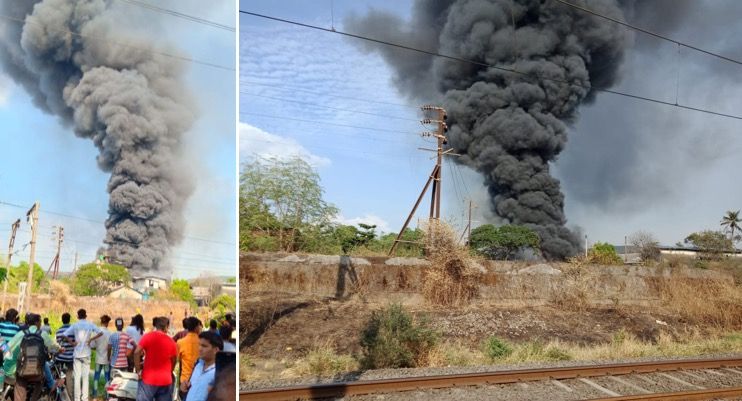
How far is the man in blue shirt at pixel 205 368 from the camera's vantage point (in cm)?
336

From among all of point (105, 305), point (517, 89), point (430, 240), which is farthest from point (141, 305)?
point (517, 89)

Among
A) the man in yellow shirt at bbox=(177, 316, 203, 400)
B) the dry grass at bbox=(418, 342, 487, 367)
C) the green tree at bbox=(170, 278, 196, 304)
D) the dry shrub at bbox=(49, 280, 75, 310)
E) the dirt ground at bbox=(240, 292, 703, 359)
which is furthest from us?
the dirt ground at bbox=(240, 292, 703, 359)

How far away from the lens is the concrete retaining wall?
15.4 meters

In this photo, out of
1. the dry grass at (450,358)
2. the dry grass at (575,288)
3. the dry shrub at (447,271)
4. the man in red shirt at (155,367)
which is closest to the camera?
the man in red shirt at (155,367)

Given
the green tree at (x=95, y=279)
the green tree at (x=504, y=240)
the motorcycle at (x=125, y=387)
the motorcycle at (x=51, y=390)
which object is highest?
the green tree at (x=504, y=240)

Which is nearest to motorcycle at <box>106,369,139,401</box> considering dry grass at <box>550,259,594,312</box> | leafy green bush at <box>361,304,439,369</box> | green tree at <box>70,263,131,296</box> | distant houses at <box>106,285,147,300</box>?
distant houses at <box>106,285,147,300</box>

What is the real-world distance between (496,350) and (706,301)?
33.4ft

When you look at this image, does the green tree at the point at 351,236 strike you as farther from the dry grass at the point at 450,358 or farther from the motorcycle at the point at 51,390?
the motorcycle at the point at 51,390

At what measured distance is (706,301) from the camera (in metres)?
17.4

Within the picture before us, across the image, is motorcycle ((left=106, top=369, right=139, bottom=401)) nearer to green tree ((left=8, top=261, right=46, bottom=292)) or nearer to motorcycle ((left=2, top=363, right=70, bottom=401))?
motorcycle ((left=2, top=363, right=70, bottom=401))

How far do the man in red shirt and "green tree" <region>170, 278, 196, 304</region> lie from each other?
49.3 inches

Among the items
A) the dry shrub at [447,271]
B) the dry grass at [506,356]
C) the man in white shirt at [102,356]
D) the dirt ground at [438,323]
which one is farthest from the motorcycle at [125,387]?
the dry shrub at [447,271]

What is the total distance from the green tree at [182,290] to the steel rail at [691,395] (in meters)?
4.53

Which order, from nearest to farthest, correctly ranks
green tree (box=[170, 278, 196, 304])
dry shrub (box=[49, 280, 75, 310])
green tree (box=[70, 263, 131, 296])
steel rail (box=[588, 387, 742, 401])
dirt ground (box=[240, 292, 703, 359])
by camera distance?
1. green tree (box=[170, 278, 196, 304])
2. dry shrub (box=[49, 280, 75, 310])
3. green tree (box=[70, 263, 131, 296])
4. steel rail (box=[588, 387, 742, 401])
5. dirt ground (box=[240, 292, 703, 359])
